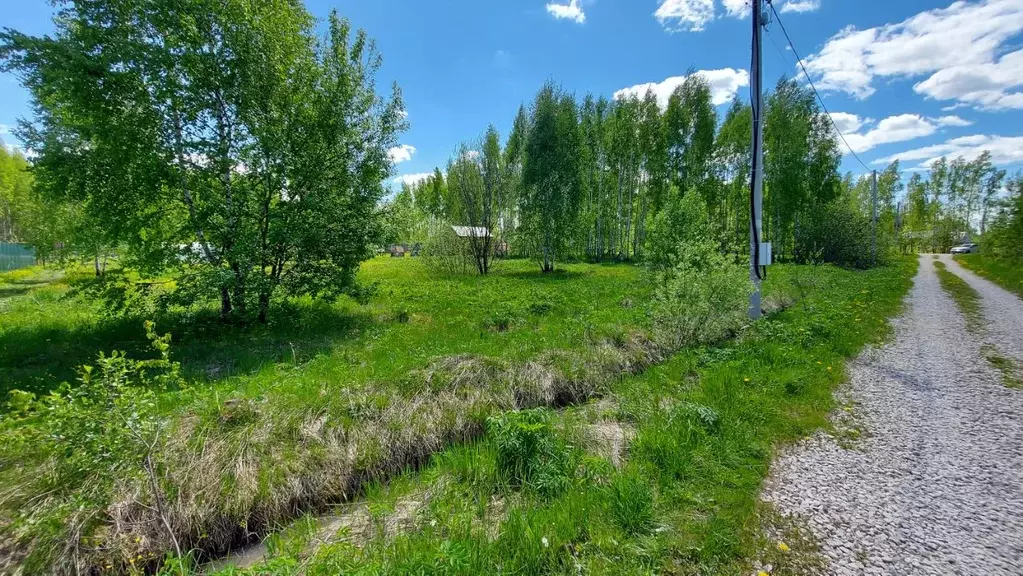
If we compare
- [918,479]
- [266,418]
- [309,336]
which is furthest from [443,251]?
[918,479]

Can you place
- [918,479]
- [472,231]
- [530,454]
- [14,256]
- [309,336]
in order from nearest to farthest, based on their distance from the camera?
[918,479], [530,454], [309,336], [472,231], [14,256]

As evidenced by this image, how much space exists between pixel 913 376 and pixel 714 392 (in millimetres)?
4092

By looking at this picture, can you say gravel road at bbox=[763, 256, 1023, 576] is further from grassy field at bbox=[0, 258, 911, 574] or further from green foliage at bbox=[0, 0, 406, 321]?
green foliage at bbox=[0, 0, 406, 321]

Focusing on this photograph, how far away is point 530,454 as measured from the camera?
189 inches

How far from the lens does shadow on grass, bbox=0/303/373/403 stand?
731cm

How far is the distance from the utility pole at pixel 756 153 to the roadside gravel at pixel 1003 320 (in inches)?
190

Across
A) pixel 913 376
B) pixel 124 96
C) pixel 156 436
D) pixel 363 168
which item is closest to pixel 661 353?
pixel 913 376

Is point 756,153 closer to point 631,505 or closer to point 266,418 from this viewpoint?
point 631,505

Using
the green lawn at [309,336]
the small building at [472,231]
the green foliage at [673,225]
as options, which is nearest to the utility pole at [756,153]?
the green lawn at [309,336]

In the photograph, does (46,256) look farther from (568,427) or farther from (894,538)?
(894,538)

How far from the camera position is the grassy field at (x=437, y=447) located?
3375mm

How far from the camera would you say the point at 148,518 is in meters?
3.82

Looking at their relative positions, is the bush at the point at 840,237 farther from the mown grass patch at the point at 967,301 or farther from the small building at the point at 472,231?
the small building at the point at 472,231

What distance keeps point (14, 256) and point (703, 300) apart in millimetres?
54933
